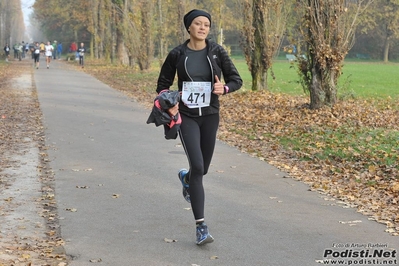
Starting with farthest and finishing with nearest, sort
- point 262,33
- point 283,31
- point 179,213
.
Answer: point 283,31
point 262,33
point 179,213

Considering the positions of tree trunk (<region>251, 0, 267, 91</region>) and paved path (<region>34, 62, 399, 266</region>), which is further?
tree trunk (<region>251, 0, 267, 91</region>)

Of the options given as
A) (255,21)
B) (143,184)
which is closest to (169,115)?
(143,184)

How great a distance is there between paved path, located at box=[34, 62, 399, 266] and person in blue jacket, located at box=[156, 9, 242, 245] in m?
0.56

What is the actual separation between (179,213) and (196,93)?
5.44 feet

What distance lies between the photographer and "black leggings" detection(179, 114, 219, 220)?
648 cm

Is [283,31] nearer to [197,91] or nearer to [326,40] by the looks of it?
[326,40]

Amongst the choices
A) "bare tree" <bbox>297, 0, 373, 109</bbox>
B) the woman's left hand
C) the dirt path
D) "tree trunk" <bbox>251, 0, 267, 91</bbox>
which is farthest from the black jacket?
"tree trunk" <bbox>251, 0, 267, 91</bbox>

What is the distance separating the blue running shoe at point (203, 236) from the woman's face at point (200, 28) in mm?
1667

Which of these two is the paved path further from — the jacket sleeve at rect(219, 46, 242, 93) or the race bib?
the jacket sleeve at rect(219, 46, 242, 93)

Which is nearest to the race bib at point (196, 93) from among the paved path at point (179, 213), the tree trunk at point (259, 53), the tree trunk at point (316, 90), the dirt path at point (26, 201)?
the paved path at point (179, 213)

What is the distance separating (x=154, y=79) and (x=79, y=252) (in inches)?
1107

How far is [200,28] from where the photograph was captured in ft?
21.1

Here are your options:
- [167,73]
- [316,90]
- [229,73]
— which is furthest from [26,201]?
[316,90]

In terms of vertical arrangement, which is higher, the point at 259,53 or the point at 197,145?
the point at 259,53
